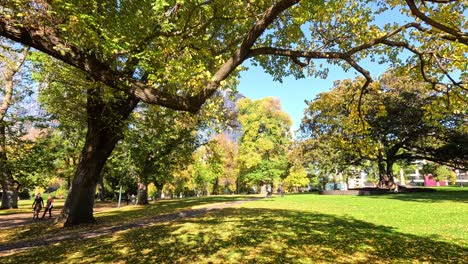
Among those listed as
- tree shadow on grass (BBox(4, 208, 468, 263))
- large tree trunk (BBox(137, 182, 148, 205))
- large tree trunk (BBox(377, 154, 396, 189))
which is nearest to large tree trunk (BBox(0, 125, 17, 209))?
large tree trunk (BBox(137, 182, 148, 205))

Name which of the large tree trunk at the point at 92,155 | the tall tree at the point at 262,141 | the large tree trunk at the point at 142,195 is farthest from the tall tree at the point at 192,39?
the tall tree at the point at 262,141

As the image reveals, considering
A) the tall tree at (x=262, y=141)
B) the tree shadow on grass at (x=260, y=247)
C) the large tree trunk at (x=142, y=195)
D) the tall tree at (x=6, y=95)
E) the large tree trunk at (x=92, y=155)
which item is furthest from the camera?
the tall tree at (x=262, y=141)

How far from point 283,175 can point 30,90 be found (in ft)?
153

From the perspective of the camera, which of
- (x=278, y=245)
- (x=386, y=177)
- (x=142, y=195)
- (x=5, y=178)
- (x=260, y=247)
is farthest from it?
(x=386, y=177)

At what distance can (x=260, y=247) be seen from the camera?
30.4ft

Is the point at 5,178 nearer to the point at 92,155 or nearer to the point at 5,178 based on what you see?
the point at 5,178

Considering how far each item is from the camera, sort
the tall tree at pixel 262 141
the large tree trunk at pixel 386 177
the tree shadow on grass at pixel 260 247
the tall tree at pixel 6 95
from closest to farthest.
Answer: the tree shadow on grass at pixel 260 247 → the tall tree at pixel 6 95 → the large tree trunk at pixel 386 177 → the tall tree at pixel 262 141

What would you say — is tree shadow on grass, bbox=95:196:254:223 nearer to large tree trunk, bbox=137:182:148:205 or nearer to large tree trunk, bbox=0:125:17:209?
large tree trunk, bbox=137:182:148:205

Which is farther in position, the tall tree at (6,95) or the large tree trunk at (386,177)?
the large tree trunk at (386,177)

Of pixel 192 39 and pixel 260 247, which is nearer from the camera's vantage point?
pixel 260 247

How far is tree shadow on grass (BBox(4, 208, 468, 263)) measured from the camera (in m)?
8.05

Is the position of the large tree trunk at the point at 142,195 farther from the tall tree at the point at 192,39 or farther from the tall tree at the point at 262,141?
the tall tree at the point at 262,141

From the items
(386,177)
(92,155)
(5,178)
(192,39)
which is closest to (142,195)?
(5,178)

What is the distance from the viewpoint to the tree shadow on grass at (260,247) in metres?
8.05
